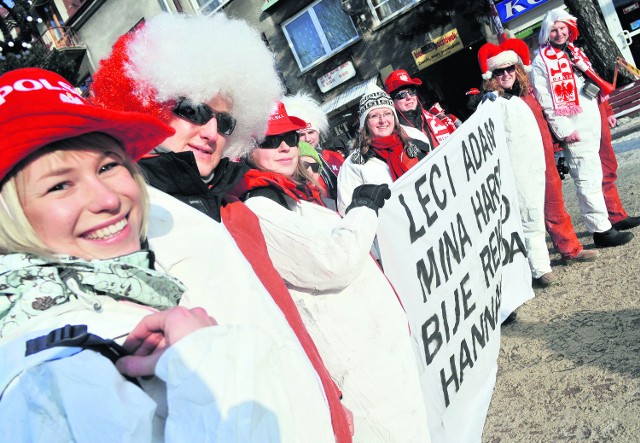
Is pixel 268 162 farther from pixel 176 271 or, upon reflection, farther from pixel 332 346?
pixel 176 271

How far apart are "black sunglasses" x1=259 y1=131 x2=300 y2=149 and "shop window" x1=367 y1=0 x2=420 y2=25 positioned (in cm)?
1486

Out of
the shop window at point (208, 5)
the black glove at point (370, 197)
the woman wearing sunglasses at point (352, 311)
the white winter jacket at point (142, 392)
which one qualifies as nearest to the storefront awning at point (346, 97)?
the shop window at point (208, 5)

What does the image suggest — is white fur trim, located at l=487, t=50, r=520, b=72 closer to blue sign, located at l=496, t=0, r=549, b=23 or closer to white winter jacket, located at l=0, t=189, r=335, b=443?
white winter jacket, located at l=0, t=189, r=335, b=443

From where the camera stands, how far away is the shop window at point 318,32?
56.1ft

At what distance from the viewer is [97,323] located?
85cm

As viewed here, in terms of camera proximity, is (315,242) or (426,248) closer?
(315,242)

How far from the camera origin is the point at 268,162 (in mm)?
2320

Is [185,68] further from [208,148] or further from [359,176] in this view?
[359,176]

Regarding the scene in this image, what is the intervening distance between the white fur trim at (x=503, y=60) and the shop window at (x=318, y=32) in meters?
13.3

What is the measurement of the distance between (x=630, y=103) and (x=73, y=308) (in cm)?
1261

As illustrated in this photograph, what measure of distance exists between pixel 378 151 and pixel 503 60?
1451 mm

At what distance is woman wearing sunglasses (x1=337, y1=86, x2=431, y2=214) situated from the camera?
3496 mm

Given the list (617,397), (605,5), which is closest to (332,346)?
(617,397)

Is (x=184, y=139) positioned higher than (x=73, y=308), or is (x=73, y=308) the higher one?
(x=184, y=139)
